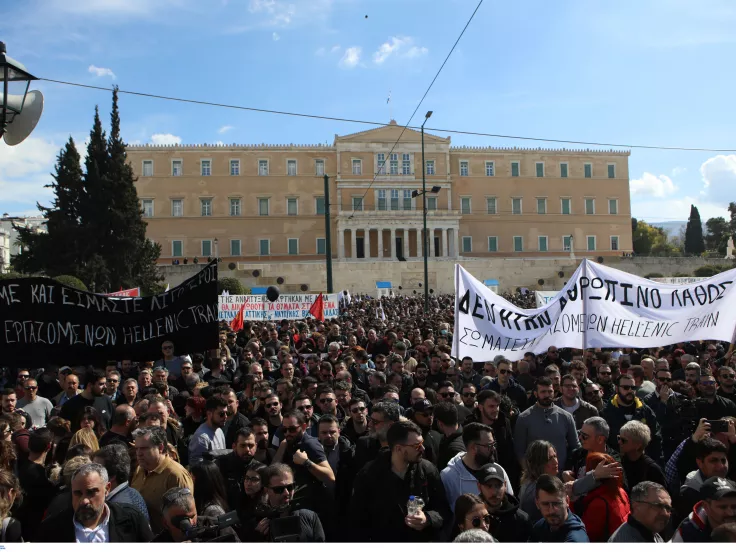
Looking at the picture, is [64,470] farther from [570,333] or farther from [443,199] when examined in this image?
[443,199]

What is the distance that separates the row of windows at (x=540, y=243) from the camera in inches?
2233

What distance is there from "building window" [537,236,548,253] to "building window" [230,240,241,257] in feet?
82.3

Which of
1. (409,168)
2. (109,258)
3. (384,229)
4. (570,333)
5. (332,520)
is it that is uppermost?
(409,168)

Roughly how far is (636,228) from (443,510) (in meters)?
75.7

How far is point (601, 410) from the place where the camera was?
19.2ft

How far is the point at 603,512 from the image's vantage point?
329 cm

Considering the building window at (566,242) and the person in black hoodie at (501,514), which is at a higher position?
the building window at (566,242)

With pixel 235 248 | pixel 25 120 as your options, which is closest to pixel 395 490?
pixel 25 120

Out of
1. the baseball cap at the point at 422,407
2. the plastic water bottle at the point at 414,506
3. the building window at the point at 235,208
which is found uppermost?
the building window at the point at 235,208

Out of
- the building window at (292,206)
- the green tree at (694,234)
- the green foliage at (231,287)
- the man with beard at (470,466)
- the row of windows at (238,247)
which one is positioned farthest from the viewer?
the green tree at (694,234)

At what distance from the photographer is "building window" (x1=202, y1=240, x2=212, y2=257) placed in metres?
53.7

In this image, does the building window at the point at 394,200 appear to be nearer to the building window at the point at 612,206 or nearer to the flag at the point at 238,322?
the building window at the point at 612,206

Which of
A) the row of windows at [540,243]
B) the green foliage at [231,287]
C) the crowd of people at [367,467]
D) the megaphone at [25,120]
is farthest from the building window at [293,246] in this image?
the megaphone at [25,120]
